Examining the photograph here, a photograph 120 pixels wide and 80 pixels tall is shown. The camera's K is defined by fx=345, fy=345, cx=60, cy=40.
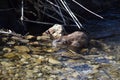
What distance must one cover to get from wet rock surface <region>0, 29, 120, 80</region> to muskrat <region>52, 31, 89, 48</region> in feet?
0.29

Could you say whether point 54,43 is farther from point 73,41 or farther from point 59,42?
point 73,41

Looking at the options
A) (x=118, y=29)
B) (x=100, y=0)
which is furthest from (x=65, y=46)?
(x=100, y=0)

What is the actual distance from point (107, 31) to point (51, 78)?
6.08 feet

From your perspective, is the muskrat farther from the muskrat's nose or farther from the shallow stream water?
the shallow stream water

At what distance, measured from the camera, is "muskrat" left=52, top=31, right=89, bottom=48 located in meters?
4.78

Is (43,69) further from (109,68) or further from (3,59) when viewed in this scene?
(109,68)

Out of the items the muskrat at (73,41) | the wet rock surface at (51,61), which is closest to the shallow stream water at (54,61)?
the wet rock surface at (51,61)

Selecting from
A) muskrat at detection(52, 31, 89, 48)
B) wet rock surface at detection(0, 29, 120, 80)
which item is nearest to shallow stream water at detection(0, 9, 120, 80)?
wet rock surface at detection(0, 29, 120, 80)

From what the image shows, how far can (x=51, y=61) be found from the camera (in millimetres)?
4297

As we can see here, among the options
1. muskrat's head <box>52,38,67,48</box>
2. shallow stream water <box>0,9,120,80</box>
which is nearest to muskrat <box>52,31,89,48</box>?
muskrat's head <box>52,38,67,48</box>

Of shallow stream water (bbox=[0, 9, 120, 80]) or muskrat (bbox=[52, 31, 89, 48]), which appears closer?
shallow stream water (bbox=[0, 9, 120, 80])

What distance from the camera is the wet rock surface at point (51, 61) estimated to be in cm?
397

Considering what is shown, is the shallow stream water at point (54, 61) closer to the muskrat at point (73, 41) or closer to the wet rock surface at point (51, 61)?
the wet rock surface at point (51, 61)

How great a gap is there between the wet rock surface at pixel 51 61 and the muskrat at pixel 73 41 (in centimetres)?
9
